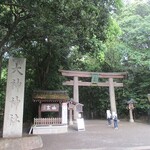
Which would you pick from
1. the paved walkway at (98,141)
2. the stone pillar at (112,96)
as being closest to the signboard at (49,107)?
the paved walkway at (98,141)

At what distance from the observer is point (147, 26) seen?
2217cm

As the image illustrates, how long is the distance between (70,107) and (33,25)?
35.3 feet

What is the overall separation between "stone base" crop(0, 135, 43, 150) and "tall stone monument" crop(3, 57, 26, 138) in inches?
33.0

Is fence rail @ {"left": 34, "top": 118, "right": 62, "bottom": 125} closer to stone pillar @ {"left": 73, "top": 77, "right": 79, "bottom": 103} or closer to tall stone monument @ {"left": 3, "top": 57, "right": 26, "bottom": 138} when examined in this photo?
stone pillar @ {"left": 73, "top": 77, "right": 79, "bottom": 103}

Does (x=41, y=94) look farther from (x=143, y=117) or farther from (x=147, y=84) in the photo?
(x=143, y=117)

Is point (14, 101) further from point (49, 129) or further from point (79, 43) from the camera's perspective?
point (49, 129)

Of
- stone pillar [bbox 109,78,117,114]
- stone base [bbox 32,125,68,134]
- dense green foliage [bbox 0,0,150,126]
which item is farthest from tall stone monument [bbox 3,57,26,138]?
stone pillar [bbox 109,78,117,114]

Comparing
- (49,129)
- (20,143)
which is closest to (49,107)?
(49,129)

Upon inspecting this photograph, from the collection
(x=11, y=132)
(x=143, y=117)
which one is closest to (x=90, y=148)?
(x=11, y=132)

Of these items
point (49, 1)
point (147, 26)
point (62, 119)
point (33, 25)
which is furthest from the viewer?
point (147, 26)

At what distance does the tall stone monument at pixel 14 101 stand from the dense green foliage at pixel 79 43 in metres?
1.28

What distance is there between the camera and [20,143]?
8750 millimetres

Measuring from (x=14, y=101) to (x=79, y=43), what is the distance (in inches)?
164

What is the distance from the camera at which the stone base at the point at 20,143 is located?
8.39 m
